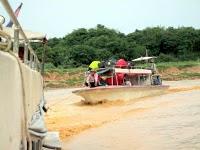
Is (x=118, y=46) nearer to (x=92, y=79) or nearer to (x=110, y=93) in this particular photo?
(x=92, y=79)

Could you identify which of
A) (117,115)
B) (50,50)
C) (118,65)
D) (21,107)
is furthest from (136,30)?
(21,107)

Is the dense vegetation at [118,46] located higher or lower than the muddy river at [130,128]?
higher

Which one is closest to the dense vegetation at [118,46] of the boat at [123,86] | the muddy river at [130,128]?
the boat at [123,86]

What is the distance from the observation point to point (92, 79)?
2228 centimetres

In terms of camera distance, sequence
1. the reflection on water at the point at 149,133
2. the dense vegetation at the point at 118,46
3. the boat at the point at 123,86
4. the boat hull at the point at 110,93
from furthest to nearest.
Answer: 1. the dense vegetation at the point at 118,46
2. the boat at the point at 123,86
3. the boat hull at the point at 110,93
4. the reflection on water at the point at 149,133

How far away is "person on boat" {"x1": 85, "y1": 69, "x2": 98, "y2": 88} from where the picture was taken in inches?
874

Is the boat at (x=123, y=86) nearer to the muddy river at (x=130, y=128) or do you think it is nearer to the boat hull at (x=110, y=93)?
the boat hull at (x=110, y=93)

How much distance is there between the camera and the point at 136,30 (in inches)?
2972

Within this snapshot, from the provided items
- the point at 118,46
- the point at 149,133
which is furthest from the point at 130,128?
the point at 118,46

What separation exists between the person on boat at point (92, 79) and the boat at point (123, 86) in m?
0.28

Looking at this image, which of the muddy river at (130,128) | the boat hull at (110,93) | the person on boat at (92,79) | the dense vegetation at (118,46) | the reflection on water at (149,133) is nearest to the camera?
the reflection on water at (149,133)

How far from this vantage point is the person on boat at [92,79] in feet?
72.8

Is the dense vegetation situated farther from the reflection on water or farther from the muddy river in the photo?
the reflection on water

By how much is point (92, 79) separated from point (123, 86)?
1.47 m
